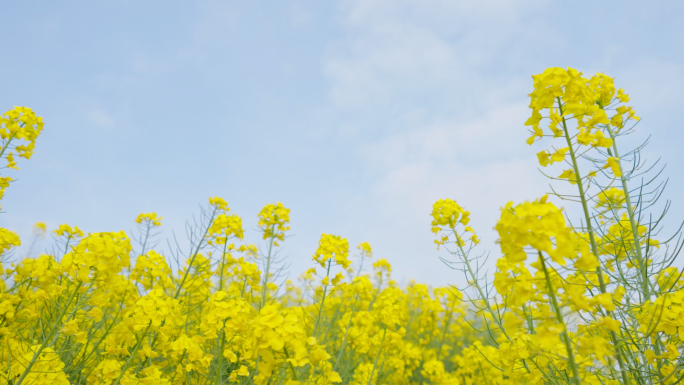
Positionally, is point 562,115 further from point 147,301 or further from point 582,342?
point 147,301

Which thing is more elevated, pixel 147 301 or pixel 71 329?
pixel 147 301

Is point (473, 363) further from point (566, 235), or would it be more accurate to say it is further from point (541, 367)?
point (566, 235)

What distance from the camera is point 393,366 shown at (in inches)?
229

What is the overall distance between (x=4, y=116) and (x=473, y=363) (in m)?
6.43

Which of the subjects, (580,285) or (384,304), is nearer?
(580,285)

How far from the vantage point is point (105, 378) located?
2.64 metres

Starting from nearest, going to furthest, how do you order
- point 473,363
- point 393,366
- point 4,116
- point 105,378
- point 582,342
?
point 582,342 < point 105,378 < point 4,116 < point 473,363 < point 393,366

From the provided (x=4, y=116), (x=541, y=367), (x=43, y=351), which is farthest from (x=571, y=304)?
(x=4, y=116)

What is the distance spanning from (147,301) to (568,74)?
2.93 meters

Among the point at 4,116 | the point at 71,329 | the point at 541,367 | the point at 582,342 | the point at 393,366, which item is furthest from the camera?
the point at 393,366

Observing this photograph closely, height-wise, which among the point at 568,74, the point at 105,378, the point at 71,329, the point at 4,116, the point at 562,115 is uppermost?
the point at 4,116

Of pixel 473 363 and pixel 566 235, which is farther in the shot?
pixel 473 363

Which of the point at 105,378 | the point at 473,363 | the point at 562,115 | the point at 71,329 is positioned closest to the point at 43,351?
the point at 71,329

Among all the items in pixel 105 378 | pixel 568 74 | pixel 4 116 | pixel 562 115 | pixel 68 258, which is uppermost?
pixel 4 116
